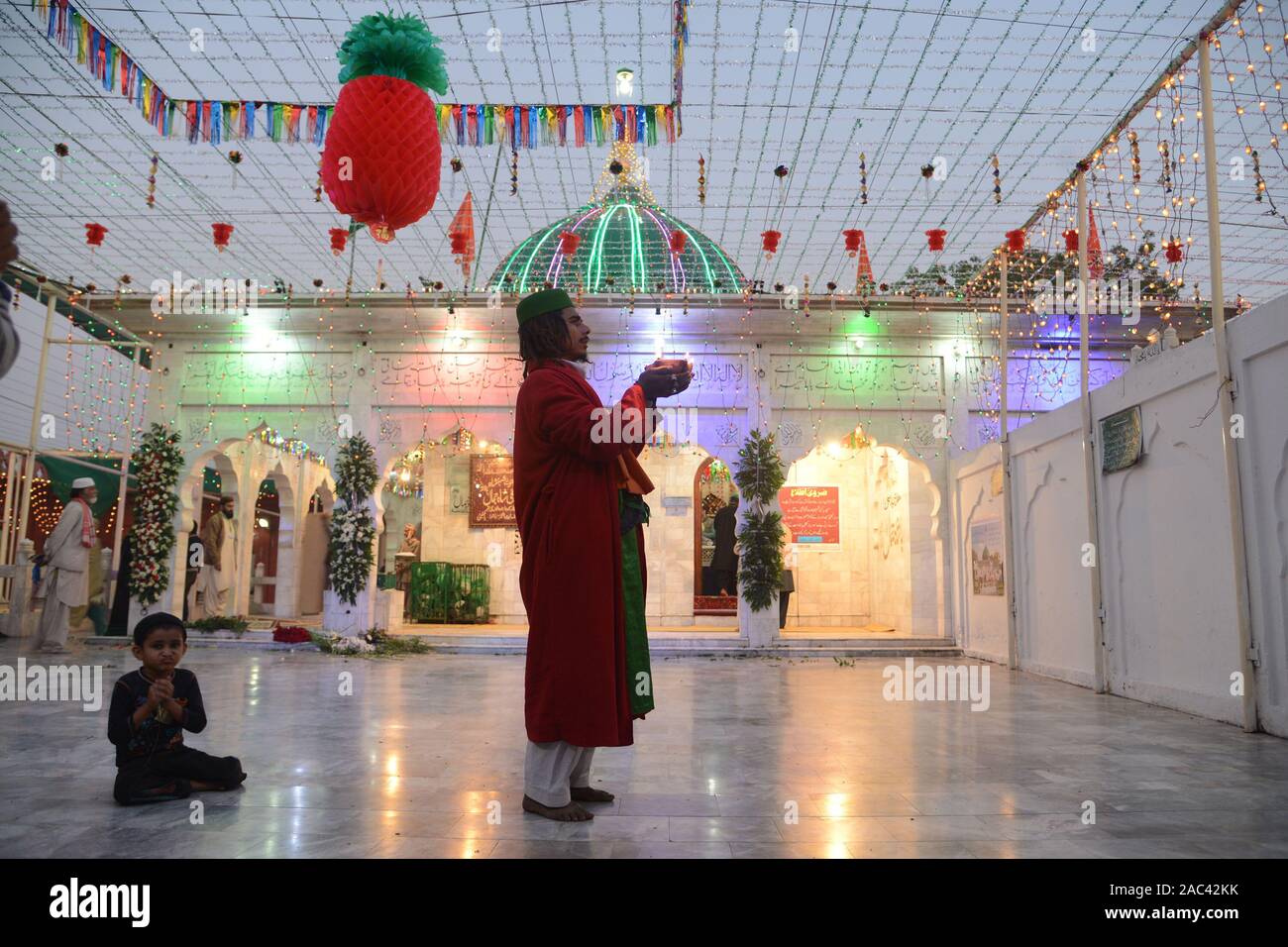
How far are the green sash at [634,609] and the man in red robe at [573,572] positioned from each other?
6 cm

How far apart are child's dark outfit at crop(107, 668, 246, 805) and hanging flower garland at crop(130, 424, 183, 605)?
331 inches

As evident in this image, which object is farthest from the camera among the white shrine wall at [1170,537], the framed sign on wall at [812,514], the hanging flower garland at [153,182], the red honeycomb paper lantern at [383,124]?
the framed sign on wall at [812,514]

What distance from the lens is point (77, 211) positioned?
24.6 ft

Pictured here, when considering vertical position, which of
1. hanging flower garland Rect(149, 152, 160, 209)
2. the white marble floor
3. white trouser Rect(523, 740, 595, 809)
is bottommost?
the white marble floor

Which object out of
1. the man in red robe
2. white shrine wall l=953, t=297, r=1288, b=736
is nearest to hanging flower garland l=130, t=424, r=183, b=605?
the man in red robe

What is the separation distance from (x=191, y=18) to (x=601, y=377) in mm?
5957

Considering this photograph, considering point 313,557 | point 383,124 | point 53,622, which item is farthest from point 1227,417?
point 313,557

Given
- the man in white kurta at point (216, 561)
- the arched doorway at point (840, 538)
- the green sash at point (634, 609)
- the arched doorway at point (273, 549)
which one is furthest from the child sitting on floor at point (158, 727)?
the arched doorway at point (273, 549)

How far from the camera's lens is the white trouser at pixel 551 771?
Result: 2633mm

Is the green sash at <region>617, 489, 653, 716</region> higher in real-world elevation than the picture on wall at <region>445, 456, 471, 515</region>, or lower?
lower

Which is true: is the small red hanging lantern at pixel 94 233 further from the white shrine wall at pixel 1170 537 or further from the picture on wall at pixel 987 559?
the picture on wall at pixel 987 559

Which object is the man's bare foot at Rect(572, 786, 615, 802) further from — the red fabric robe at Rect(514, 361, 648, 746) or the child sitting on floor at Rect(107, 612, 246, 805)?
the child sitting on floor at Rect(107, 612, 246, 805)

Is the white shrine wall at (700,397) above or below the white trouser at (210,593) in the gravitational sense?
above

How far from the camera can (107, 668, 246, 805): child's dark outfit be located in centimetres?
279
